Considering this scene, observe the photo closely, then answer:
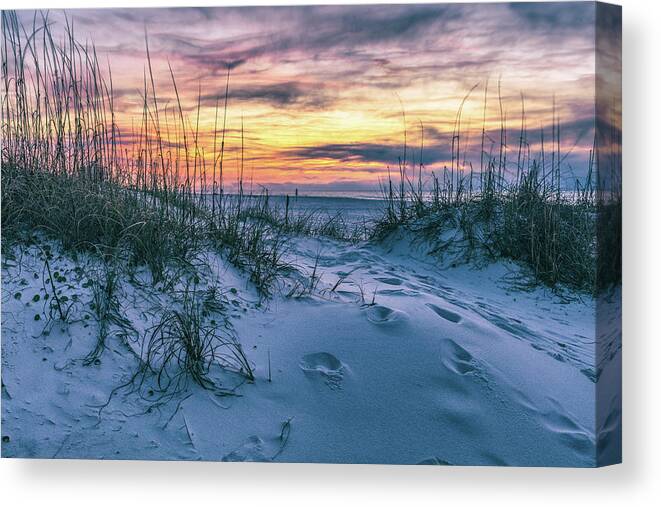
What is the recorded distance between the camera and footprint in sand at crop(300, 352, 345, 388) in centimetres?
221

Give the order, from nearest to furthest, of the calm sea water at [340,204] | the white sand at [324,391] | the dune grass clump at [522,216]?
the white sand at [324,391]
the dune grass clump at [522,216]
the calm sea water at [340,204]

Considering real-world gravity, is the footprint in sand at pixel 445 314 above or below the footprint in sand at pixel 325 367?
above

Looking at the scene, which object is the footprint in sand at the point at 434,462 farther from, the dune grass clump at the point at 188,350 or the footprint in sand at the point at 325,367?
the dune grass clump at the point at 188,350

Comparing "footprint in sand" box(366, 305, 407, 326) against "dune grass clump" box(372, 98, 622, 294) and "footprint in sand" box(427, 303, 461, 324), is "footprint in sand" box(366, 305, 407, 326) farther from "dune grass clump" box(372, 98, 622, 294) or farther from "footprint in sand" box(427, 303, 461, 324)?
"dune grass clump" box(372, 98, 622, 294)

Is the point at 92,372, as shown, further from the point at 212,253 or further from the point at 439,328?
the point at 439,328

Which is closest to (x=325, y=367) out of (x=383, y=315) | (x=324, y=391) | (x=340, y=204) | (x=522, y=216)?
(x=324, y=391)

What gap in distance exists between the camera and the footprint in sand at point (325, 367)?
2215 millimetres

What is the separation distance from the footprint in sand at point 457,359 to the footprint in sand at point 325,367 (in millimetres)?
419

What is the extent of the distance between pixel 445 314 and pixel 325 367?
0.57m

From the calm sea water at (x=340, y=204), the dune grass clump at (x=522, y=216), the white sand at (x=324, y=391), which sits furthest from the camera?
the calm sea water at (x=340, y=204)

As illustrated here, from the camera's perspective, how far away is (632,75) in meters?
2.30

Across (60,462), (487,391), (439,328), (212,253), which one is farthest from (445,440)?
(60,462)

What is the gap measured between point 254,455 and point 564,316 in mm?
1392

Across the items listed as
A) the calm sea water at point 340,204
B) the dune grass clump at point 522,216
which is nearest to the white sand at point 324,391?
the dune grass clump at point 522,216
